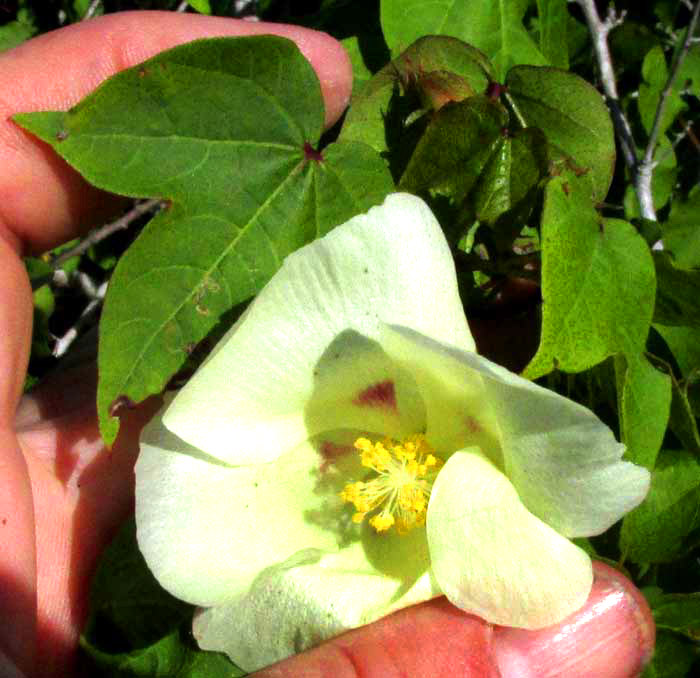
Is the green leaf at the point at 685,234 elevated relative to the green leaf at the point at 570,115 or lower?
lower

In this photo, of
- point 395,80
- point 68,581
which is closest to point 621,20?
point 395,80

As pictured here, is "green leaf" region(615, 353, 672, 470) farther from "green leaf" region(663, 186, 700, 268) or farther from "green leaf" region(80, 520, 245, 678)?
"green leaf" region(80, 520, 245, 678)

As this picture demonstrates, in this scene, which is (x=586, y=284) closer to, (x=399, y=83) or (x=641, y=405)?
(x=641, y=405)

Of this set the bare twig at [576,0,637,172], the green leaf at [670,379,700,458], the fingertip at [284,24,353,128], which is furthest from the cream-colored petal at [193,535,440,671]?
the bare twig at [576,0,637,172]

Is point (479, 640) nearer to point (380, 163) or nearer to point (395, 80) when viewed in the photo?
point (380, 163)

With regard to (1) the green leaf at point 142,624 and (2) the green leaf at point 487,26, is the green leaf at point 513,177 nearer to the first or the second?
(2) the green leaf at point 487,26

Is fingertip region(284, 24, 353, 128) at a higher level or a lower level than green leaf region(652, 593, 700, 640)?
higher

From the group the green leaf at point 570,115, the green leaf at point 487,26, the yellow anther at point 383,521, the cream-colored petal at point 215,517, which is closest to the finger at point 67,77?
the green leaf at point 487,26
